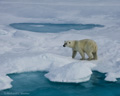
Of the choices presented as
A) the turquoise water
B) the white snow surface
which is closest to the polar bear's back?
the white snow surface

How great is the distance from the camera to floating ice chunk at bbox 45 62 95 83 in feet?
15.7

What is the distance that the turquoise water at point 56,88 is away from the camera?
14.2ft

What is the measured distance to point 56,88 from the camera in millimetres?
4531

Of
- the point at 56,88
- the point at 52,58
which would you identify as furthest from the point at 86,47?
the point at 56,88

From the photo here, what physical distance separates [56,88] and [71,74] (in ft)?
1.53

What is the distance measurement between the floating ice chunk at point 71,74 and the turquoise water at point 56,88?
0.11m

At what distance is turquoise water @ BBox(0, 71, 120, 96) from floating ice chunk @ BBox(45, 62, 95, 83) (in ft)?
0.35

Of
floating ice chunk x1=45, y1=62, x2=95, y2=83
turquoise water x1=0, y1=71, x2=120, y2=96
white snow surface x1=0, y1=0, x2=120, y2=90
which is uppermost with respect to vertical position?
white snow surface x1=0, y1=0, x2=120, y2=90

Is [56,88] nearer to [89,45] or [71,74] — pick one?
[71,74]

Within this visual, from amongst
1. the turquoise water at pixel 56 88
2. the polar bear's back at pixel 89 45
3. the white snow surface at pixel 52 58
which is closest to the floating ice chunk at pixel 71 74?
the white snow surface at pixel 52 58

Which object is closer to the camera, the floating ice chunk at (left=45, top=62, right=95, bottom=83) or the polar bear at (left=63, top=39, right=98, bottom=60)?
the floating ice chunk at (left=45, top=62, right=95, bottom=83)

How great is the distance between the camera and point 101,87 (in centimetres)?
464

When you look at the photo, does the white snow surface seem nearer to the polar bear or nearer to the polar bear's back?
the polar bear

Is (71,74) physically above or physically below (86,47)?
below
